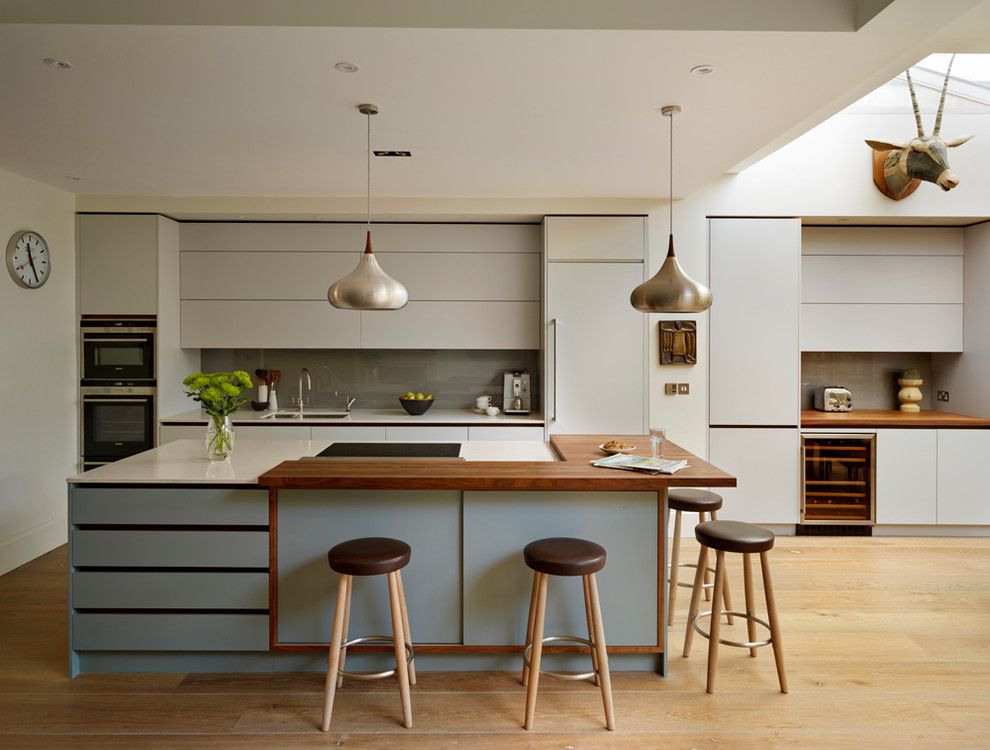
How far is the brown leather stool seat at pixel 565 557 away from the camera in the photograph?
95.8 inches

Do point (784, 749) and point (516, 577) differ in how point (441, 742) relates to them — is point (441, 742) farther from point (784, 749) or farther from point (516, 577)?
point (784, 749)

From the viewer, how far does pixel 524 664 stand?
8.85 ft

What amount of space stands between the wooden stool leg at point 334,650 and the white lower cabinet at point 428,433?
224 cm

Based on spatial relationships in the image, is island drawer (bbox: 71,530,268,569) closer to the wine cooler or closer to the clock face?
the clock face

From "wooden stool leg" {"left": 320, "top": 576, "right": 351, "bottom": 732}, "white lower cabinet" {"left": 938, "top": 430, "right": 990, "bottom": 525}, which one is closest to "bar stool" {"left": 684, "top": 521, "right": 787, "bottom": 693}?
"wooden stool leg" {"left": 320, "top": 576, "right": 351, "bottom": 732}

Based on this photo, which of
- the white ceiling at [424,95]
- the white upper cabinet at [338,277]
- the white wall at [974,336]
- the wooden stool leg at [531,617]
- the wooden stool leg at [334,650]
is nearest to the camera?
the white ceiling at [424,95]

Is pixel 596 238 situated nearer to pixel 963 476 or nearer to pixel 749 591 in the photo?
pixel 749 591

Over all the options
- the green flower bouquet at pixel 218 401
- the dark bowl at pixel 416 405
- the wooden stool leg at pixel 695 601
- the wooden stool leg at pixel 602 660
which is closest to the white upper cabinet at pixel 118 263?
the dark bowl at pixel 416 405

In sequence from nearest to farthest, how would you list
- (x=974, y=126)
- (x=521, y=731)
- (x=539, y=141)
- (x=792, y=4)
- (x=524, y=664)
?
(x=792, y=4)
(x=521, y=731)
(x=524, y=664)
(x=539, y=141)
(x=974, y=126)

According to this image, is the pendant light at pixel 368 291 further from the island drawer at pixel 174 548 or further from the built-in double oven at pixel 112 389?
the built-in double oven at pixel 112 389

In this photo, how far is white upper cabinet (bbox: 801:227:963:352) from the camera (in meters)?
5.11

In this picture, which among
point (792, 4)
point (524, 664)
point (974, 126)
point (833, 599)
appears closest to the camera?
point (792, 4)

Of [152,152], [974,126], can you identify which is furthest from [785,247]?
[152,152]

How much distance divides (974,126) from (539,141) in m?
3.33
